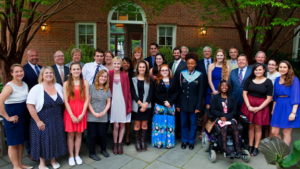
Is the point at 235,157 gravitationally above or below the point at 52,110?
below

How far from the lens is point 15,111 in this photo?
3.11m

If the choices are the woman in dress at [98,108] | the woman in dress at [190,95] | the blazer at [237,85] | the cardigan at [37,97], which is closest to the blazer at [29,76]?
the cardigan at [37,97]

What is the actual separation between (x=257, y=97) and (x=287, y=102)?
18.7 inches

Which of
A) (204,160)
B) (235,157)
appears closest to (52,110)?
(204,160)

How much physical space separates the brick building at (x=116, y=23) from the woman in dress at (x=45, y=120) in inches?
228

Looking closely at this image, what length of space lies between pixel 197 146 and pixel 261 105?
4.92 feet

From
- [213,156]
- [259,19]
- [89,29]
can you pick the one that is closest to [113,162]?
[213,156]

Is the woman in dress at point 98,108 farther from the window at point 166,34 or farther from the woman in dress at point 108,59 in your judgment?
the window at point 166,34

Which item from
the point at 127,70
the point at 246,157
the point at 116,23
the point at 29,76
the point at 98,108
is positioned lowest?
the point at 246,157

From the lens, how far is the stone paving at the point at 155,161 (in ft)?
11.3

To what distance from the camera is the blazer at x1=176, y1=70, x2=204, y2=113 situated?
13.1 feet

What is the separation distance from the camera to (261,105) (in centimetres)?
374

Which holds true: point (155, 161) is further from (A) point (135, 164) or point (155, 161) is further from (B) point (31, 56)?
(B) point (31, 56)

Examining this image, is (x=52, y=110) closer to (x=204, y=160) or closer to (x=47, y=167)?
(x=47, y=167)
